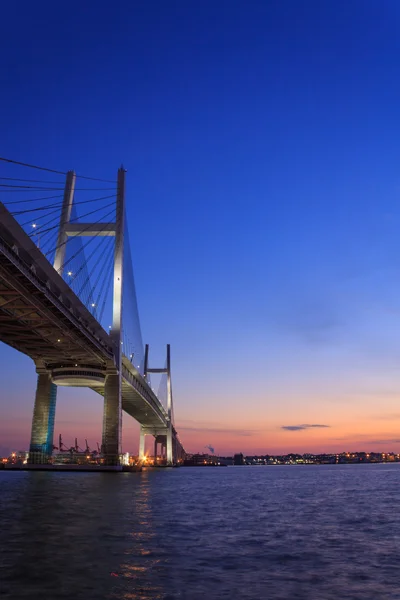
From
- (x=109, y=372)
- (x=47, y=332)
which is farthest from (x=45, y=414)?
(x=47, y=332)

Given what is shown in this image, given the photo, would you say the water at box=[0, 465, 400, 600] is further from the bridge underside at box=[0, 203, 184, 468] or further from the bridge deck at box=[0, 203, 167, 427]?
the bridge underside at box=[0, 203, 184, 468]

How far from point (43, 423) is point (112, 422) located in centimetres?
735

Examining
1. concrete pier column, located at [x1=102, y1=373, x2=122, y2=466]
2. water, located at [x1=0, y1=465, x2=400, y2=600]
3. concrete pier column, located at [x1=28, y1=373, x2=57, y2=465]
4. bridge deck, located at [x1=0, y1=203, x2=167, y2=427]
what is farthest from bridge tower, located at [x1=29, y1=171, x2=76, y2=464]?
water, located at [x1=0, y1=465, x2=400, y2=600]

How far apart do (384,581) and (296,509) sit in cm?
1339

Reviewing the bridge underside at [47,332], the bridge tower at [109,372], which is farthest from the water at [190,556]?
the bridge tower at [109,372]

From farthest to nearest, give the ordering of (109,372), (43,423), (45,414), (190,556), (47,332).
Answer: (45,414)
(109,372)
(43,423)
(47,332)
(190,556)

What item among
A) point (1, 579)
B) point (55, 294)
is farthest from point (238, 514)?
point (55, 294)

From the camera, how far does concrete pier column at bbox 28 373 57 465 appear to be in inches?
2174

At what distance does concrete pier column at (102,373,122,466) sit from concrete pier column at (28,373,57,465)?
5.86 m

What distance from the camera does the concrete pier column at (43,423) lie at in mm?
55219

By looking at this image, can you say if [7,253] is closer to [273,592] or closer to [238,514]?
[238,514]

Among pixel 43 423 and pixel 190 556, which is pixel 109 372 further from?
pixel 190 556

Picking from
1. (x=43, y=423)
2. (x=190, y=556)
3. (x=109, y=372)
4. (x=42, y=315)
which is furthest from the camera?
(x=109, y=372)

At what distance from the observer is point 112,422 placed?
2148 inches
